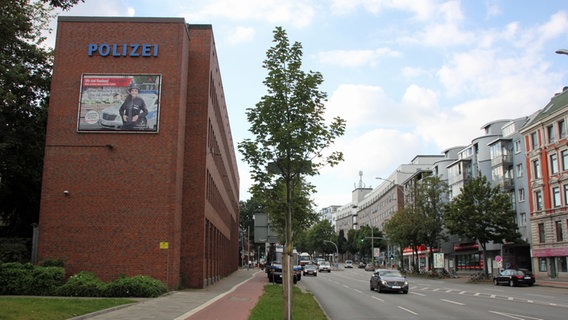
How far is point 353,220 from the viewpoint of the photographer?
552 feet

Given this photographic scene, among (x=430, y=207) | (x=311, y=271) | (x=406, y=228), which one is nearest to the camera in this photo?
(x=311, y=271)

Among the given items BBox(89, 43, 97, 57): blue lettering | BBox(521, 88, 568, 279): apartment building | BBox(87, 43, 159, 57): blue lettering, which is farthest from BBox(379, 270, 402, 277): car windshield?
BBox(521, 88, 568, 279): apartment building

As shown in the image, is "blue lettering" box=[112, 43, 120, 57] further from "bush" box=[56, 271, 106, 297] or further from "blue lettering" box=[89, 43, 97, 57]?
"bush" box=[56, 271, 106, 297]

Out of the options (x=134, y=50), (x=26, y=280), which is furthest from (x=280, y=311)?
(x=134, y=50)

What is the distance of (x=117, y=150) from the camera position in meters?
25.6

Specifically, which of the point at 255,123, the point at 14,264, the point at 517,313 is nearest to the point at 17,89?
the point at 14,264

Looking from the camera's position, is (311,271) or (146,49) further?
(311,271)

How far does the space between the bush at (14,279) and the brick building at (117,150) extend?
2.36m

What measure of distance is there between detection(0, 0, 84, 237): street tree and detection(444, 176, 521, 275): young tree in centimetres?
3671

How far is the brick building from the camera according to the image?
24.6 metres

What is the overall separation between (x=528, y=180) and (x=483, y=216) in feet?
25.8

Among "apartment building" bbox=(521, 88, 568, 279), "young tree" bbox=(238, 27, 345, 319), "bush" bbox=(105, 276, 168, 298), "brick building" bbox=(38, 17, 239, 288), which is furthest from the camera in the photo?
"apartment building" bbox=(521, 88, 568, 279)

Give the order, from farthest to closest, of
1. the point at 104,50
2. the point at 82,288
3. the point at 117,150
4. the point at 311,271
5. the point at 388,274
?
the point at 311,271
the point at 388,274
the point at 104,50
the point at 117,150
the point at 82,288

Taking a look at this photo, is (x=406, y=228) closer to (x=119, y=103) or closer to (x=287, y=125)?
(x=119, y=103)
